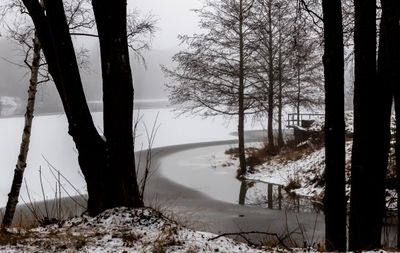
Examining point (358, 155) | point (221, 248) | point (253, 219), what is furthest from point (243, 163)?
point (221, 248)

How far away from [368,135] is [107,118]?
2.82m

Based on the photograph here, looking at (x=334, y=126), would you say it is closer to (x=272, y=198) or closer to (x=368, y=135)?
(x=368, y=135)

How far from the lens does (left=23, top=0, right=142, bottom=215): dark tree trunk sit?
13.1 feet

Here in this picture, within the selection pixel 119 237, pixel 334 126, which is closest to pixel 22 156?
pixel 119 237

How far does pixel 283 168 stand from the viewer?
19.7 metres

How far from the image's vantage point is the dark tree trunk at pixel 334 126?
182 inches

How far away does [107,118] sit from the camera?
13.5 feet

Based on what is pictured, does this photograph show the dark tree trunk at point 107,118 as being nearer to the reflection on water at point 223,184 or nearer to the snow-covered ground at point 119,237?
the snow-covered ground at point 119,237

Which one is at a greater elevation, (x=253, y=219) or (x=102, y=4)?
(x=102, y=4)

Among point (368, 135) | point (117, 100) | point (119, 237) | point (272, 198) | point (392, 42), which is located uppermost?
point (392, 42)

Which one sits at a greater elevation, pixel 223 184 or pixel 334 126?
pixel 334 126

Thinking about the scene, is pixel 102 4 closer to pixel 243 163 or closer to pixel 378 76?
pixel 378 76

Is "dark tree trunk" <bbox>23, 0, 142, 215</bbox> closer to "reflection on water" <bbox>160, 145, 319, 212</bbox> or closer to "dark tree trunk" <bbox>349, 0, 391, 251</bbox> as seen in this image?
"dark tree trunk" <bbox>349, 0, 391, 251</bbox>

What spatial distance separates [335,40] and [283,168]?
1558 cm
